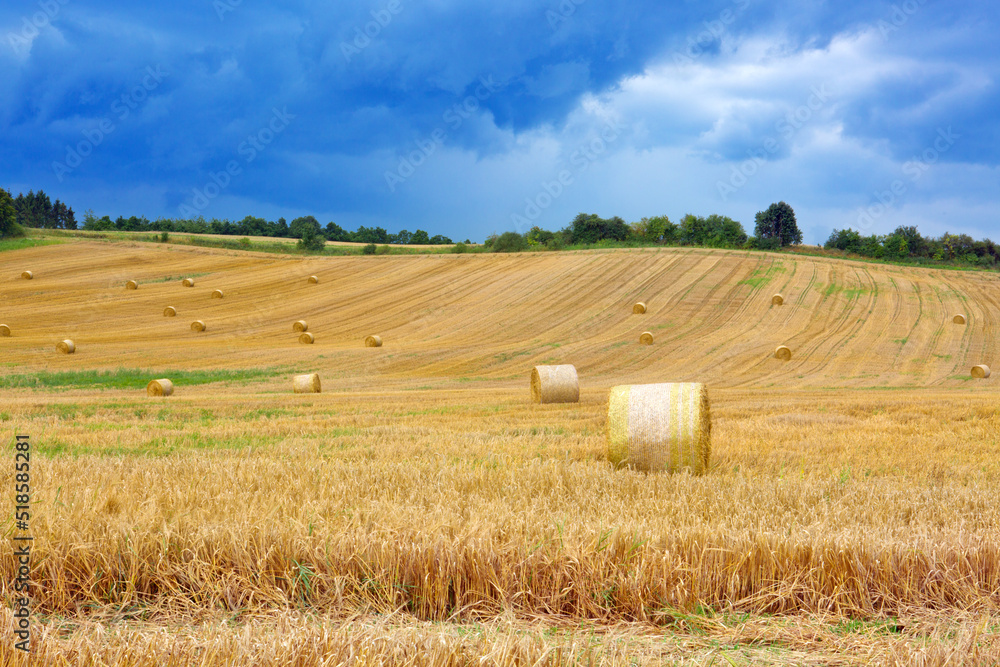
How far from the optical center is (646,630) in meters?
2.95

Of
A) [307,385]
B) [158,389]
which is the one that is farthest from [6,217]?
[307,385]

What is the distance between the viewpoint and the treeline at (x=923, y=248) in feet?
173

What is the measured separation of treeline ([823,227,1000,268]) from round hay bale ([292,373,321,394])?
160ft

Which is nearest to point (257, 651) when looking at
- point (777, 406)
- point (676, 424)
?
point (676, 424)

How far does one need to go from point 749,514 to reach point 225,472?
13.8 ft

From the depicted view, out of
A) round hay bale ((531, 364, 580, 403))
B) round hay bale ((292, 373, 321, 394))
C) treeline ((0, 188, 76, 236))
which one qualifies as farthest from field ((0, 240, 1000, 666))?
treeline ((0, 188, 76, 236))

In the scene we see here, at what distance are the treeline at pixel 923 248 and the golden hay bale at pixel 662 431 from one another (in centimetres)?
5324

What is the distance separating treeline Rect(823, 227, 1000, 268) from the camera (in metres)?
52.8

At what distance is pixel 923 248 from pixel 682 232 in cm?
2104

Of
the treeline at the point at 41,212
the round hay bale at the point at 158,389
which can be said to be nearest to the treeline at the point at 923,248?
the round hay bale at the point at 158,389

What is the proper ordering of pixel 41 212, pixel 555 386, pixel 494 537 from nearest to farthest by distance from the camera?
pixel 494 537 → pixel 555 386 → pixel 41 212

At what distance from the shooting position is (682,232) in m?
62.8

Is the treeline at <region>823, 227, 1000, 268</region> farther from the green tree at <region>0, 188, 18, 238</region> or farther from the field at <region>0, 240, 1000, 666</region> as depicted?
the green tree at <region>0, 188, 18, 238</region>

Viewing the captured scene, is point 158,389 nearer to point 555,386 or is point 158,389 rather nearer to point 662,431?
point 555,386
